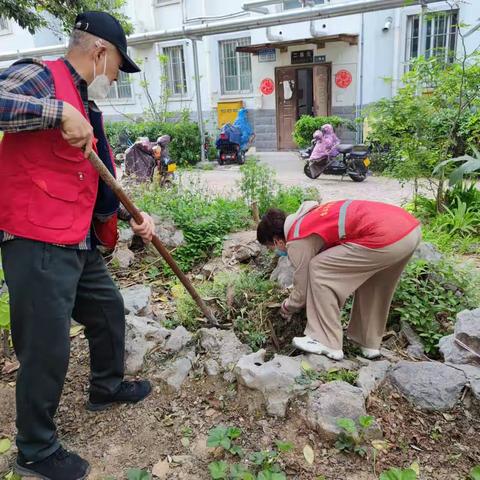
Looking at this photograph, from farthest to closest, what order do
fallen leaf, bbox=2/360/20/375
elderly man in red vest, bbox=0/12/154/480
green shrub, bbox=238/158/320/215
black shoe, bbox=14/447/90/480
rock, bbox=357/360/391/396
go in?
green shrub, bbox=238/158/320/215 → fallen leaf, bbox=2/360/20/375 → rock, bbox=357/360/391/396 → black shoe, bbox=14/447/90/480 → elderly man in red vest, bbox=0/12/154/480

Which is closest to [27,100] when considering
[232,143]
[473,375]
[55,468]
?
[55,468]

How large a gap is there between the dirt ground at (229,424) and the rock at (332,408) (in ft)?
0.18

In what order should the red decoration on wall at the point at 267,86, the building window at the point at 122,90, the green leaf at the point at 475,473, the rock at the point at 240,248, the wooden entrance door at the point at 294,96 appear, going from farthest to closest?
the building window at the point at 122,90 < the red decoration on wall at the point at 267,86 < the wooden entrance door at the point at 294,96 < the rock at the point at 240,248 < the green leaf at the point at 475,473

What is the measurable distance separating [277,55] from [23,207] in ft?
44.0

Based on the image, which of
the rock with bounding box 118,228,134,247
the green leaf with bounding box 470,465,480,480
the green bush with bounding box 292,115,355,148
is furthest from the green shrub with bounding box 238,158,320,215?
the green bush with bounding box 292,115,355,148

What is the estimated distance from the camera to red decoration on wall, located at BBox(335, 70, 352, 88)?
13148 mm

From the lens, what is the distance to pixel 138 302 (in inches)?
140

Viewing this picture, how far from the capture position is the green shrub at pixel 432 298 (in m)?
3.33

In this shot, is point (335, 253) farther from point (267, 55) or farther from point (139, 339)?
point (267, 55)

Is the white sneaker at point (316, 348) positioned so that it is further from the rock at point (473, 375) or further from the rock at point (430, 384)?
the rock at point (473, 375)

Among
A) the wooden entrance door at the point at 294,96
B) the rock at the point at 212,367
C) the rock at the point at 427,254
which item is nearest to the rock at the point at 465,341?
the rock at the point at 427,254

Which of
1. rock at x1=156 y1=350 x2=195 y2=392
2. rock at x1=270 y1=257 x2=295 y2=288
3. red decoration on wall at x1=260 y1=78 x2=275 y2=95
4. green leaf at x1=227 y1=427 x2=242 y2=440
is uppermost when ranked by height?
red decoration on wall at x1=260 y1=78 x2=275 y2=95

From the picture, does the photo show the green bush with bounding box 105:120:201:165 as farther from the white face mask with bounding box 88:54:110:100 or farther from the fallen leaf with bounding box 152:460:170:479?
the fallen leaf with bounding box 152:460:170:479

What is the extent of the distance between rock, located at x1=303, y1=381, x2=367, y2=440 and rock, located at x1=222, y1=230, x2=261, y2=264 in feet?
7.16
